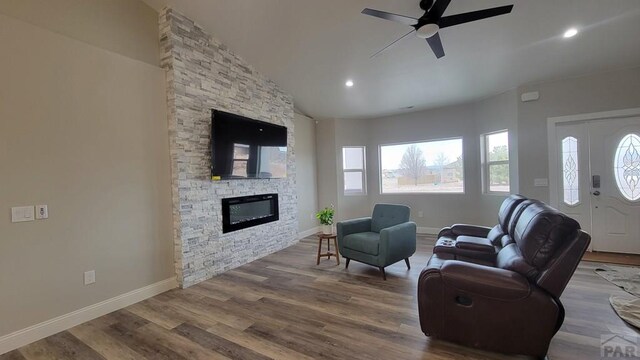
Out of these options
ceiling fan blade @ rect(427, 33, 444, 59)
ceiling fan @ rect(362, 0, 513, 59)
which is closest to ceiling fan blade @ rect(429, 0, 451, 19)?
ceiling fan @ rect(362, 0, 513, 59)

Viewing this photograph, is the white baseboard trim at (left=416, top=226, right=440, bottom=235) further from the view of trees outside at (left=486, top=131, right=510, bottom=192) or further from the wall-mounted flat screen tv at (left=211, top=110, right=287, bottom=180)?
the wall-mounted flat screen tv at (left=211, top=110, right=287, bottom=180)

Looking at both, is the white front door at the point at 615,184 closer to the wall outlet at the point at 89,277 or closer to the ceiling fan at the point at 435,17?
the ceiling fan at the point at 435,17

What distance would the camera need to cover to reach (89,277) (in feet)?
8.78

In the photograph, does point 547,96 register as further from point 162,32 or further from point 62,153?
point 62,153

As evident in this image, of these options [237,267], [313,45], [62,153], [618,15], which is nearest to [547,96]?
[618,15]

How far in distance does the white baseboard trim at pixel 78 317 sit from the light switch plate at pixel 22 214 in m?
0.91

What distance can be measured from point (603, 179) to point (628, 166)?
0.32 m

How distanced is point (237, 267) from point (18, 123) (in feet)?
9.26

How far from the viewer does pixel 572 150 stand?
14.1 feet

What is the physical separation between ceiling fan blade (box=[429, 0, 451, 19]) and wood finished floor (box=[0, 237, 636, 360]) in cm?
265

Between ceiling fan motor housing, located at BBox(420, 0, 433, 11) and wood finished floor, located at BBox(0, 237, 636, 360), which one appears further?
ceiling fan motor housing, located at BBox(420, 0, 433, 11)

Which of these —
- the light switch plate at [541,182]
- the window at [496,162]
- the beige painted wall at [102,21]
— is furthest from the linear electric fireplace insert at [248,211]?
the light switch plate at [541,182]

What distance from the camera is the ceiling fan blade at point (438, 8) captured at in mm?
2166

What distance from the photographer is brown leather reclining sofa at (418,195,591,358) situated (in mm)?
1755
